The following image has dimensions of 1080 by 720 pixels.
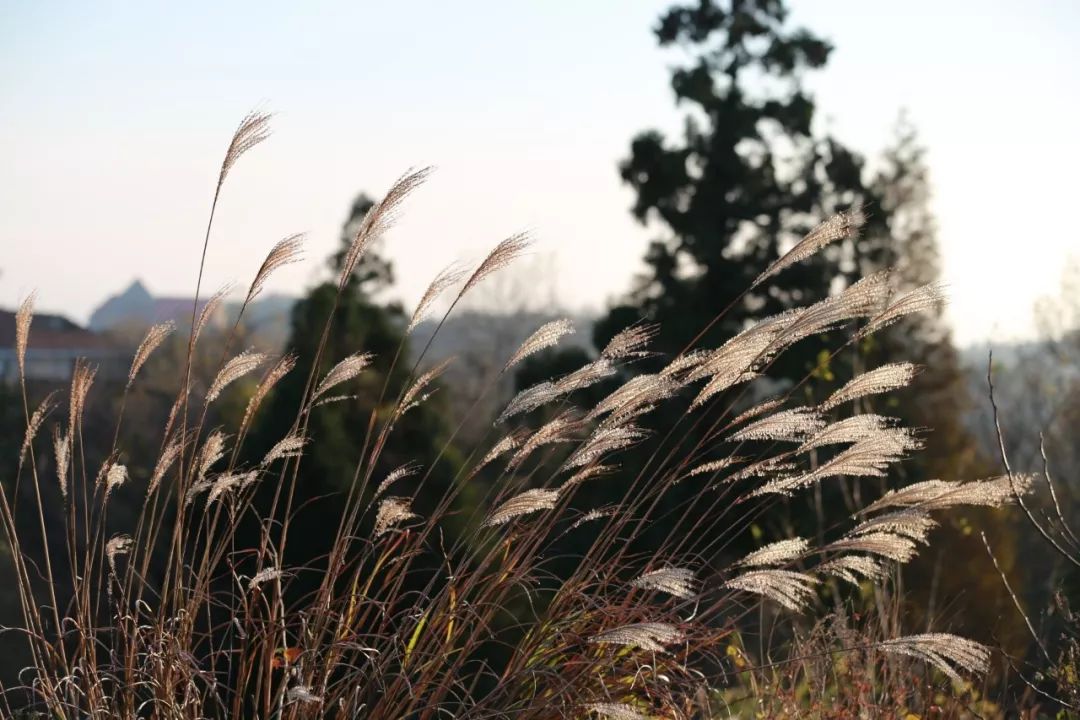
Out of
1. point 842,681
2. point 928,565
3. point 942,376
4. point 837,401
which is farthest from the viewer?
point 942,376

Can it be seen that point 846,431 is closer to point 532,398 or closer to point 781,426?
point 781,426

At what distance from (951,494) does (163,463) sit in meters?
1.77

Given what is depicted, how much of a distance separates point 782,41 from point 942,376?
20.7ft

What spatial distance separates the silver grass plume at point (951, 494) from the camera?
251cm

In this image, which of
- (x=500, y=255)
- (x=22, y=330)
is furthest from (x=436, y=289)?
(x=22, y=330)

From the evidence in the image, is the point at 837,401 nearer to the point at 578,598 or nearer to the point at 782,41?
the point at 578,598

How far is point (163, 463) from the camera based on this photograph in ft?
9.61

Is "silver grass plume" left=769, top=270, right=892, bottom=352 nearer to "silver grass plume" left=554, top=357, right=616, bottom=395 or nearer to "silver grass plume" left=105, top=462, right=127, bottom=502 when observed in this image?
"silver grass plume" left=554, top=357, right=616, bottom=395

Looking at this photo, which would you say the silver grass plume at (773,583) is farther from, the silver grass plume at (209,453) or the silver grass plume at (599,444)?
the silver grass plume at (209,453)

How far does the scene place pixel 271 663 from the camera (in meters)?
2.84

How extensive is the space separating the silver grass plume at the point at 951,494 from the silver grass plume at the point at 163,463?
1603mm

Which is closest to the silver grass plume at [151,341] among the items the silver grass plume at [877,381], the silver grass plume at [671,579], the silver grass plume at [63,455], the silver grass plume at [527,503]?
the silver grass plume at [63,455]

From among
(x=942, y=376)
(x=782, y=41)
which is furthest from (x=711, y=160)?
(x=942, y=376)

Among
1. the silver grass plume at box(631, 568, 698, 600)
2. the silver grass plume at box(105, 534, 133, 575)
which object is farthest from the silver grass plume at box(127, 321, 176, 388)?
the silver grass plume at box(631, 568, 698, 600)
